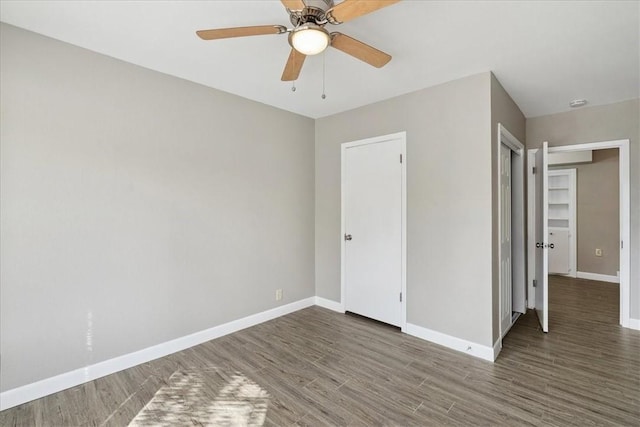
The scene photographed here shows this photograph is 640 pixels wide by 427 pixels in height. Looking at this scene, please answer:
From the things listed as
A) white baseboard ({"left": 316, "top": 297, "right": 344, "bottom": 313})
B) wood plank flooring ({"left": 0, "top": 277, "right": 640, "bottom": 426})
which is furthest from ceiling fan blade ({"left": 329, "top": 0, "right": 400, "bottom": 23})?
white baseboard ({"left": 316, "top": 297, "right": 344, "bottom": 313})

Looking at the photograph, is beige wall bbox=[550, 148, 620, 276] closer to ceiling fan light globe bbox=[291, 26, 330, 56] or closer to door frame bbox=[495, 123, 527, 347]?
door frame bbox=[495, 123, 527, 347]

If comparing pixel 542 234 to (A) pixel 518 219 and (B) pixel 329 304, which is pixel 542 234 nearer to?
(A) pixel 518 219

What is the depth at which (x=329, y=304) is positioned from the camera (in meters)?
3.97

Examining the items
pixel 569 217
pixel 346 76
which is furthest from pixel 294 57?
pixel 569 217

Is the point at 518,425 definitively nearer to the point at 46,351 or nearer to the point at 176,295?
the point at 176,295

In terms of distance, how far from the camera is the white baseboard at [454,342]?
2639mm

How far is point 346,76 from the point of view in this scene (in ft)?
9.07

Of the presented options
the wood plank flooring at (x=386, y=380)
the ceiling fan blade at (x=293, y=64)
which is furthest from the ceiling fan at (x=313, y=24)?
the wood plank flooring at (x=386, y=380)

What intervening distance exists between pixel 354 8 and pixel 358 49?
39cm

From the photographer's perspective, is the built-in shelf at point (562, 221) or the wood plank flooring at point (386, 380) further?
the built-in shelf at point (562, 221)

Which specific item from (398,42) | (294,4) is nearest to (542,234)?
(398,42)

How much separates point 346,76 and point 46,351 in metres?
3.19

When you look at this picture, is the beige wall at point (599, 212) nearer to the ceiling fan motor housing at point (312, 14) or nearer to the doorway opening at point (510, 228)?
the doorway opening at point (510, 228)

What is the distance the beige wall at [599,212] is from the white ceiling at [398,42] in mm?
2834
